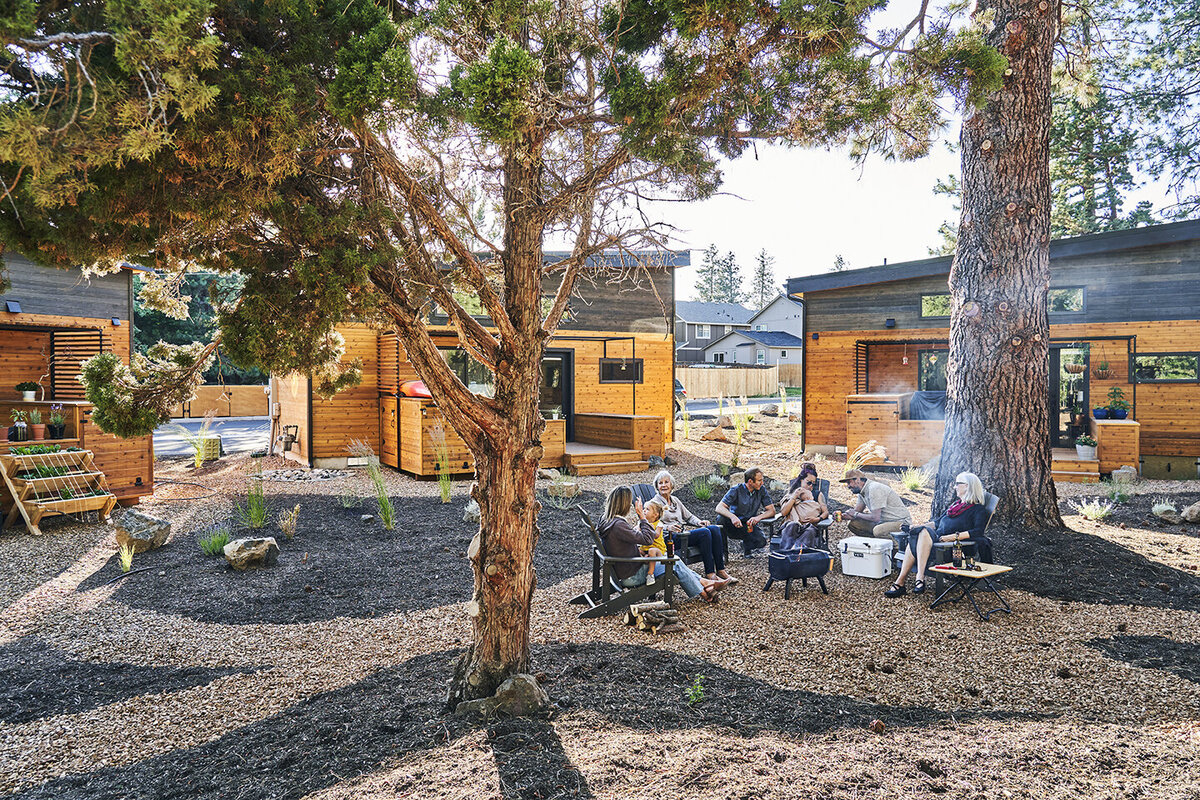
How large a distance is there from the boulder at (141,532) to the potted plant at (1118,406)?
14958 mm

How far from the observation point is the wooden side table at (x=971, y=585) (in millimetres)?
5168

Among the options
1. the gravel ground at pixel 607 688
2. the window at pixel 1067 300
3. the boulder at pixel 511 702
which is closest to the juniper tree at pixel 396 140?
the boulder at pixel 511 702

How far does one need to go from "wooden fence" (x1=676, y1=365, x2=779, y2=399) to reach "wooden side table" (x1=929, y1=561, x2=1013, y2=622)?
2916 centimetres

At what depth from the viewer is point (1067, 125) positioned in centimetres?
1788

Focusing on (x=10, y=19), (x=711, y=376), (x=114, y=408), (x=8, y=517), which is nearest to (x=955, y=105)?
(x=10, y=19)

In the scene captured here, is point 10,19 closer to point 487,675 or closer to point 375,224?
point 375,224

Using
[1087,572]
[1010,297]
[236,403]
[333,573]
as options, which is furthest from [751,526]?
[236,403]

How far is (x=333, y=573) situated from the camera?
6.37 meters

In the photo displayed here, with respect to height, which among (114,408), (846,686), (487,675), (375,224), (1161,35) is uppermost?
(1161,35)

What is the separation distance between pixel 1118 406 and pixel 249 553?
14097 mm

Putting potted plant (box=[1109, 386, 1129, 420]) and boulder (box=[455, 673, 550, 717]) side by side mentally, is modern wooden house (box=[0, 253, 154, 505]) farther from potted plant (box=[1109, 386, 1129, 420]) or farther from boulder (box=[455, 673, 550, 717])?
potted plant (box=[1109, 386, 1129, 420])

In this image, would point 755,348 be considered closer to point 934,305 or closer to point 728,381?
point 728,381

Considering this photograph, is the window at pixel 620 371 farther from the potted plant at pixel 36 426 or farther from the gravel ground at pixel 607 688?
the potted plant at pixel 36 426

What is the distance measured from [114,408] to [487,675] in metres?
2.35
